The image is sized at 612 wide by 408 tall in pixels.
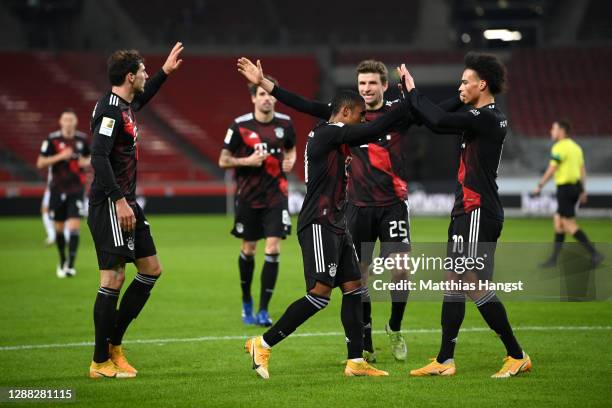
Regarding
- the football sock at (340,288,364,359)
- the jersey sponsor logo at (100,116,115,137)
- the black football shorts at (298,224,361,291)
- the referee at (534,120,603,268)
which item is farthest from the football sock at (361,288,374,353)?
the referee at (534,120,603,268)

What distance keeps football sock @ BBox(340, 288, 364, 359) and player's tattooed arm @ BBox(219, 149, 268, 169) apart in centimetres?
330

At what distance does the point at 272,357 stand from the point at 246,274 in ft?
8.26

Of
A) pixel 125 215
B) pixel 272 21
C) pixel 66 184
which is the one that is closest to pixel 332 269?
pixel 125 215

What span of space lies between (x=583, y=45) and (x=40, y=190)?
22.3 metres

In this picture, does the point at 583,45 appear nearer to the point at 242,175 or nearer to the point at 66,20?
the point at 66,20

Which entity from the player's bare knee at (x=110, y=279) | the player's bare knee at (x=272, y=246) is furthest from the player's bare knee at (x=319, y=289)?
the player's bare knee at (x=272, y=246)

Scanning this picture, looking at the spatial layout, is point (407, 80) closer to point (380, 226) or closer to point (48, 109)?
point (380, 226)

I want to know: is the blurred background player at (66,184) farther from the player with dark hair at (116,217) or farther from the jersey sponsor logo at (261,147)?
the player with dark hair at (116,217)

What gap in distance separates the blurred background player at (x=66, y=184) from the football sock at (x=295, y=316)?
825 cm

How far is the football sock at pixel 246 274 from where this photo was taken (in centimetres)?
1084

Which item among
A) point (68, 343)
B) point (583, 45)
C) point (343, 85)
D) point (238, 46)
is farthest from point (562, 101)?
point (68, 343)

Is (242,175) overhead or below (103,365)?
overhead

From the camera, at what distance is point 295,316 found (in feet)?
24.8

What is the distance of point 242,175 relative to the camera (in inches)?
437
